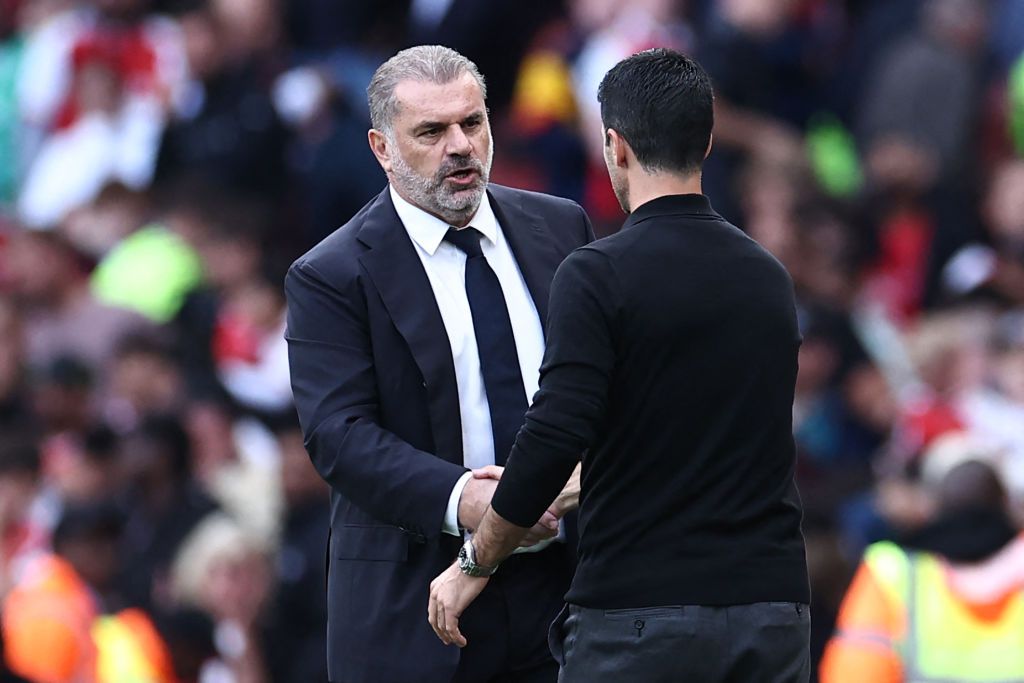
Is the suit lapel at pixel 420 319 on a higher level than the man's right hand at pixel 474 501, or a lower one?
higher

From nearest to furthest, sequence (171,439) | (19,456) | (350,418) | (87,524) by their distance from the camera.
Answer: (350,418) → (87,524) → (19,456) → (171,439)

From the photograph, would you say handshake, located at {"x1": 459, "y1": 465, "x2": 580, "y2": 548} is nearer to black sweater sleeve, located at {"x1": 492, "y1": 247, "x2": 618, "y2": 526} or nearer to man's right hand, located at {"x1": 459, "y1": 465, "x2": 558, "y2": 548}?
man's right hand, located at {"x1": 459, "y1": 465, "x2": 558, "y2": 548}

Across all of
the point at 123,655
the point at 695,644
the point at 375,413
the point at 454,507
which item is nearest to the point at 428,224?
the point at 375,413

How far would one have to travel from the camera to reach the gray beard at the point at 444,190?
181 inches

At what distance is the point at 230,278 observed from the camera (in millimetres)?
11086

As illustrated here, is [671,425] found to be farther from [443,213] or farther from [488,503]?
[443,213]

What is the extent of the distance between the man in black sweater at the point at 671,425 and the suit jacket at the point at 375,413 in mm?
542

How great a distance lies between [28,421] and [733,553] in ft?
22.4

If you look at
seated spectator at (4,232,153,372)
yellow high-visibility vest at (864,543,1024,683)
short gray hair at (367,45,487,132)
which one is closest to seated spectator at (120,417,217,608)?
seated spectator at (4,232,153,372)

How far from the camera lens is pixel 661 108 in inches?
156

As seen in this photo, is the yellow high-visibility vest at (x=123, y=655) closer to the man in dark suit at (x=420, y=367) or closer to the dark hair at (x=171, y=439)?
the dark hair at (x=171, y=439)

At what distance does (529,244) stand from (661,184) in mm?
773

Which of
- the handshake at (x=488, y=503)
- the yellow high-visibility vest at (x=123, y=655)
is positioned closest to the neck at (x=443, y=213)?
the handshake at (x=488, y=503)

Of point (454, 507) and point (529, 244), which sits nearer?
point (454, 507)
